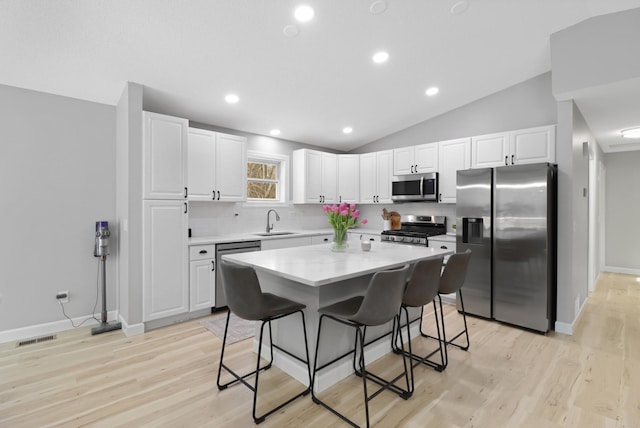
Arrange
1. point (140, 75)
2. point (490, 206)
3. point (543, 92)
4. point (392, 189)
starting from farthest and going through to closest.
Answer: point (392, 189) < point (543, 92) < point (490, 206) < point (140, 75)

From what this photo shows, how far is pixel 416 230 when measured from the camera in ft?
16.4

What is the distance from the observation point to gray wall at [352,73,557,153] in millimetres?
3922

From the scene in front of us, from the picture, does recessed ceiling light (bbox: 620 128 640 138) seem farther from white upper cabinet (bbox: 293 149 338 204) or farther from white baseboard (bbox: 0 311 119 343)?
white baseboard (bbox: 0 311 119 343)

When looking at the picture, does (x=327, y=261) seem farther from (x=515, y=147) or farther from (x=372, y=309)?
(x=515, y=147)

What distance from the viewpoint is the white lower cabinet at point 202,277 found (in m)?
3.63

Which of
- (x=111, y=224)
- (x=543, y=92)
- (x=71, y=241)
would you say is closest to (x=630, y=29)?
(x=543, y=92)

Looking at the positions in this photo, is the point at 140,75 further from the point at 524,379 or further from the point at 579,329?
the point at 579,329

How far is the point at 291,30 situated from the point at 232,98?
1.32 m

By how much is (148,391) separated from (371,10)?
3.41m

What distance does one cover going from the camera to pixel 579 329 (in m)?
3.38

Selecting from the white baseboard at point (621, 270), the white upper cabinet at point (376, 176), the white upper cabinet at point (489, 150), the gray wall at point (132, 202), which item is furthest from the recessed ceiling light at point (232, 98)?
the white baseboard at point (621, 270)

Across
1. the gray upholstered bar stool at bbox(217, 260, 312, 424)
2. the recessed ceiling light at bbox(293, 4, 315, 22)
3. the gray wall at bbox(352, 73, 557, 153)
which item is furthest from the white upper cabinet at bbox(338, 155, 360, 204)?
the gray upholstered bar stool at bbox(217, 260, 312, 424)

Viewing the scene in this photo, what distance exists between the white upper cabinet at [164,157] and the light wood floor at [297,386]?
1530 mm

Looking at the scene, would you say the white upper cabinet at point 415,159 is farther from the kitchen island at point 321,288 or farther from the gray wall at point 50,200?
the gray wall at point 50,200
